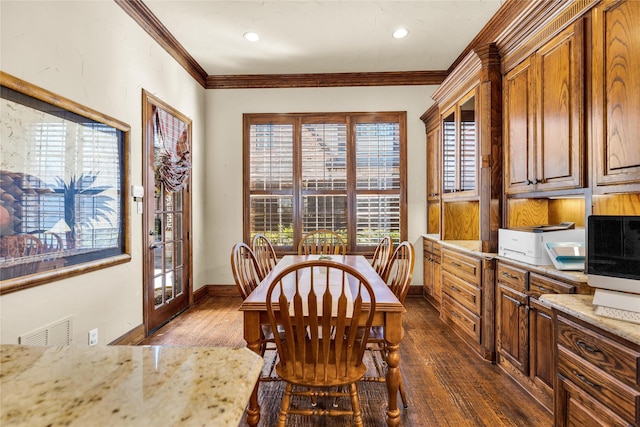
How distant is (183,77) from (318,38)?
1.68 meters

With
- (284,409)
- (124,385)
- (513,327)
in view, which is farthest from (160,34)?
(513,327)

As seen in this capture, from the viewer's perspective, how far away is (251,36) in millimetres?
3498

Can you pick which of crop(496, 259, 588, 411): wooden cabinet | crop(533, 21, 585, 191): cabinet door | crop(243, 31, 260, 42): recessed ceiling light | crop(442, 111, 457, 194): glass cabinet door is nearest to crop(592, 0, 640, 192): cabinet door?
crop(533, 21, 585, 191): cabinet door

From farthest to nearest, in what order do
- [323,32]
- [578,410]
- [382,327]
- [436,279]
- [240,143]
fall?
[240,143]
[436,279]
[323,32]
[382,327]
[578,410]

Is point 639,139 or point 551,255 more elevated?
point 639,139

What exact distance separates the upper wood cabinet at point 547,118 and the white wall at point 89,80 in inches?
125

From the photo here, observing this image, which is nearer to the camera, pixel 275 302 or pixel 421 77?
pixel 275 302

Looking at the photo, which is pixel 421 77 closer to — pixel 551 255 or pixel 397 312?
pixel 551 255

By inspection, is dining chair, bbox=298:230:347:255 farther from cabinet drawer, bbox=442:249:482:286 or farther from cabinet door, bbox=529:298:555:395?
cabinet door, bbox=529:298:555:395

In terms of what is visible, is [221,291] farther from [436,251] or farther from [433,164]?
[433,164]

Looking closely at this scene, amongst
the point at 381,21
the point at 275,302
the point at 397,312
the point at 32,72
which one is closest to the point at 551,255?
the point at 397,312

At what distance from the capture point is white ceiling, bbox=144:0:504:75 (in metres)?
3.01

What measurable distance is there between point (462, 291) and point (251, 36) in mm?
3334

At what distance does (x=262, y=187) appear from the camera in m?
4.64
